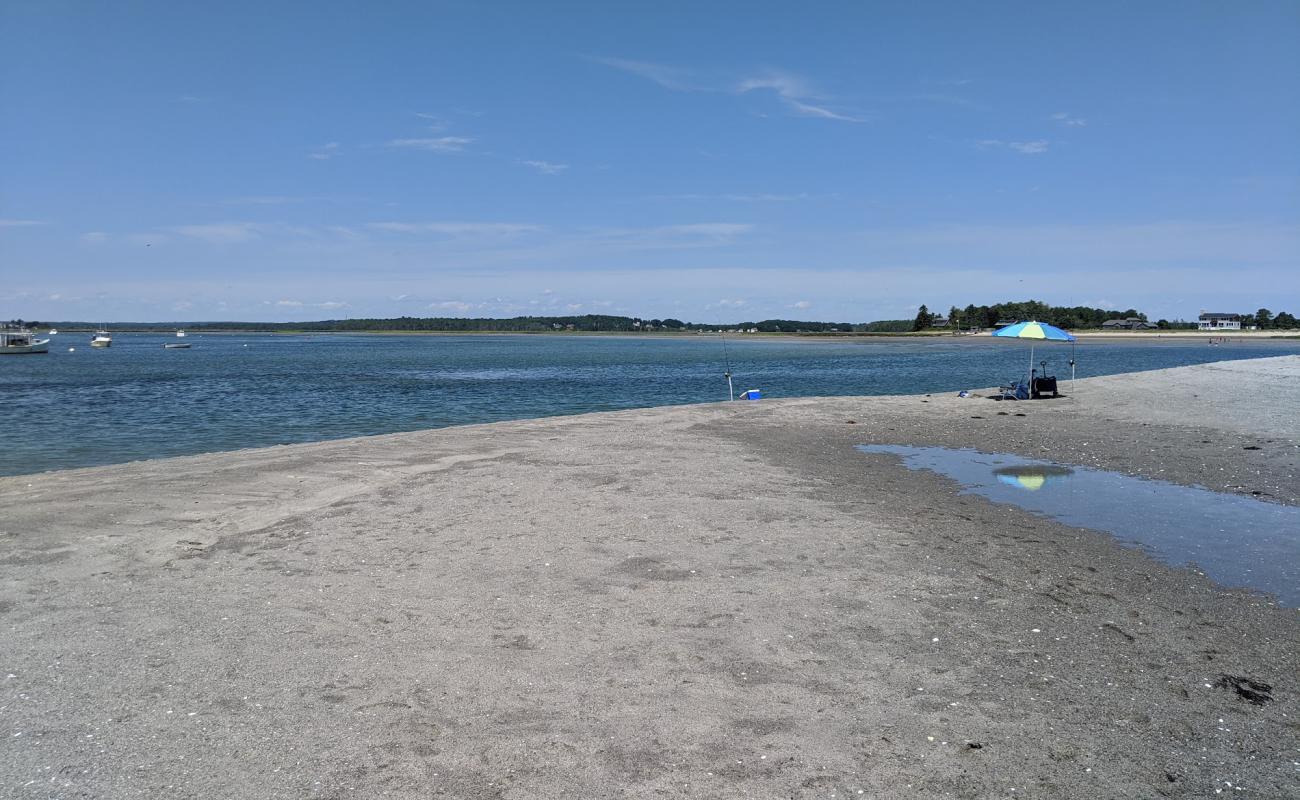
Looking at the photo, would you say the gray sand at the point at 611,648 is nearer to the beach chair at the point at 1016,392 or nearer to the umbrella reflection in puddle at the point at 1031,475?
the umbrella reflection in puddle at the point at 1031,475

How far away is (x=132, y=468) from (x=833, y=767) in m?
17.1

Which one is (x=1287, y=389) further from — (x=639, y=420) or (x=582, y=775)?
(x=582, y=775)

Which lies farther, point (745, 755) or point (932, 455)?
point (932, 455)

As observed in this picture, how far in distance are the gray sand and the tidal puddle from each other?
0.55m

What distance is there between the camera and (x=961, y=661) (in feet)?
22.3

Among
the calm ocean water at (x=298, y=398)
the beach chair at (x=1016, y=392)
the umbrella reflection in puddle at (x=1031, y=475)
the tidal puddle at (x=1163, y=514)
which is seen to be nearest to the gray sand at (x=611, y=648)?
the tidal puddle at (x=1163, y=514)

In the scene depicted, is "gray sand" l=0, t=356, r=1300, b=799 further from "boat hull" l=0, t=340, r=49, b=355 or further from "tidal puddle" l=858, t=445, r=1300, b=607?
"boat hull" l=0, t=340, r=49, b=355

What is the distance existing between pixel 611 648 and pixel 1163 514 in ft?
31.6

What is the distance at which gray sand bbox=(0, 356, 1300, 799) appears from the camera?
5188 mm

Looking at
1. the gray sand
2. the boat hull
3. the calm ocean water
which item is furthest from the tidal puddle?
the boat hull

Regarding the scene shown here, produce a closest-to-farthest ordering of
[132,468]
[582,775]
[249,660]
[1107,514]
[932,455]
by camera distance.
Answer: [582,775], [249,660], [1107,514], [132,468], [932,455]

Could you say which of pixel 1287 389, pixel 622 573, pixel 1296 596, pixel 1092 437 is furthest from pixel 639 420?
pixel 1287 389

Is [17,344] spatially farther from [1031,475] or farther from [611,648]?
[611,648]

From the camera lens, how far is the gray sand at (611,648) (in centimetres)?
519
